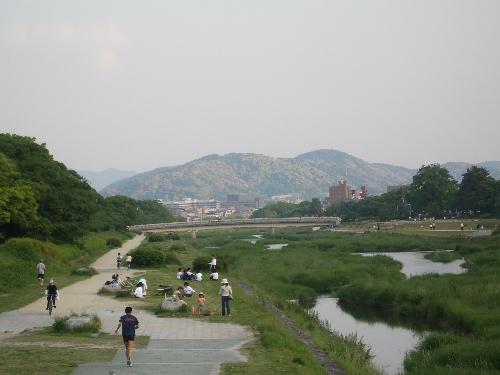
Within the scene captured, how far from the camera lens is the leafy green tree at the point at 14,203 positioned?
1884 inches

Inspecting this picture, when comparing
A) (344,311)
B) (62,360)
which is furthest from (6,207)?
(62,360)

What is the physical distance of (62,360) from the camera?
1711 cm

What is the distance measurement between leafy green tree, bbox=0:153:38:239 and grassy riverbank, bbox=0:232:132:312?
303cm

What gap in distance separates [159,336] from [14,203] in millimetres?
30602

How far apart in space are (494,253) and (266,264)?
1895 centimetres

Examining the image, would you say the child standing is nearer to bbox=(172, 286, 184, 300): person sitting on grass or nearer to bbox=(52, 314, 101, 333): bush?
bbox=(172, 286, 184, 300): person sitting on grass

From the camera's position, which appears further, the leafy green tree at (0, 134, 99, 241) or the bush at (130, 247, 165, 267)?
the leafy green tree at (0, 134, 99, 241)

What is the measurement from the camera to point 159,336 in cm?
2130

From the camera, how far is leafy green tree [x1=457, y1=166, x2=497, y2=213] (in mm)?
112562

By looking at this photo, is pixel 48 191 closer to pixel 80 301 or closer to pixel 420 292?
pixel 80 301

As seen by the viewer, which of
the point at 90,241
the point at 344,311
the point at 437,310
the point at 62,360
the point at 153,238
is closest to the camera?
the point at 62,360

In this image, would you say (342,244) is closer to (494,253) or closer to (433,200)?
(494,253)

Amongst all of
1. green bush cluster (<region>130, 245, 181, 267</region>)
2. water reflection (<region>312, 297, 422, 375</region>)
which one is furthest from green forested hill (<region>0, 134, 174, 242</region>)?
water reflection (<region>312, 297, 422, 375</region>)

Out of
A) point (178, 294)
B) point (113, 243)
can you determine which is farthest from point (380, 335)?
point (113, 243)
